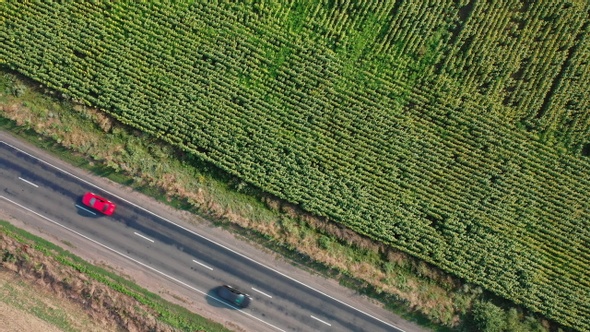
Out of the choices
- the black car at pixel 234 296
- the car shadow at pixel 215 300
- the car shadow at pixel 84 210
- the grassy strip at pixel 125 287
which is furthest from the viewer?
the car shadow at pixel 84 210

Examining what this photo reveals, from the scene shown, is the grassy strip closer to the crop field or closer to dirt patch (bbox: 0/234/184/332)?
dirt patch (bbox: 0/234/184/332)

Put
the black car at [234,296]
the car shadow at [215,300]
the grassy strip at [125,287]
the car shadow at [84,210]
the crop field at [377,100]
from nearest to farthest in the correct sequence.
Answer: the black car at [234,296], the crop field at [377,100], the grassy strip at [125,287], the car shadow at [215,300], the car shadow at [84,210]

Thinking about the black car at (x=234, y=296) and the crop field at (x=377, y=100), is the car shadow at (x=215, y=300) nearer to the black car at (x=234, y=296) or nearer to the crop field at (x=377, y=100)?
the black car at (x=234, y=296)

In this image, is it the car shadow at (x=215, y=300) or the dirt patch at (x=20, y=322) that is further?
the car shadow at (x=215, y=300)

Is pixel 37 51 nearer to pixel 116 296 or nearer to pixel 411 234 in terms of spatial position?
pixel 116 296

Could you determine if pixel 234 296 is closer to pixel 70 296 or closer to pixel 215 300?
pixel 215 300

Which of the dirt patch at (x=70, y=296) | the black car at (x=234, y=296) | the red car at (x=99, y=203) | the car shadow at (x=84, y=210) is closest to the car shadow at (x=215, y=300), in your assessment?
the black car at (x=234, y=296)

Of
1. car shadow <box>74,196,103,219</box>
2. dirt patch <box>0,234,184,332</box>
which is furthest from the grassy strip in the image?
car shadow <box>74,196,103,219</box>
